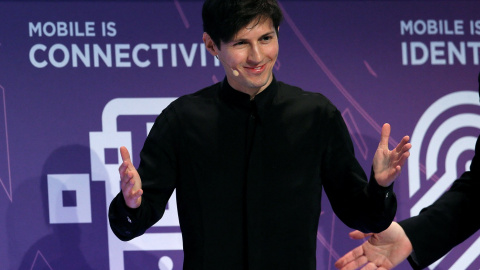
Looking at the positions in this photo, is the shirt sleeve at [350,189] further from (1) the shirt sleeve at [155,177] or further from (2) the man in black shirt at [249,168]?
(1) the shirt sleeve at [155,177]

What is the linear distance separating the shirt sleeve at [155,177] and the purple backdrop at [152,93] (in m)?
0.85

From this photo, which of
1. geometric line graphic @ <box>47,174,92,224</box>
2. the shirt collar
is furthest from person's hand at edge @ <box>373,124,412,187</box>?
geometric line graphic @ <box>47,174,92,224</box>

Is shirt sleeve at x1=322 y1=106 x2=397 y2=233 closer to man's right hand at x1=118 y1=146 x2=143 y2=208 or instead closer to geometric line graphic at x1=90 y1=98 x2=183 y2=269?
man's right hand at x1=118 y1=146 x2=143 y2=208

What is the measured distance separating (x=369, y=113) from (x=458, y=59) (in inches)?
17.7

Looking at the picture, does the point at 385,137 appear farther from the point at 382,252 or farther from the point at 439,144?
the point at 439,144

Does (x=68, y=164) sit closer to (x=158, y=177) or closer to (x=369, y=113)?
(x=158, y=177)

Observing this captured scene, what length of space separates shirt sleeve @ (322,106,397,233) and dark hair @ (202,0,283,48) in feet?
1.14

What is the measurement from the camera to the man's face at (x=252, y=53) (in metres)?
2.00

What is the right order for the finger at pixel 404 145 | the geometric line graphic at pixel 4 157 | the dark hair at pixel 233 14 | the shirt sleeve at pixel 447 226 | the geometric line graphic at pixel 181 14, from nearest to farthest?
the finger at pixel 404 145 → the dark hair at pixel 233 14 → the shirt sleeve at pixel 447 226 → the geometric line graphic at pixel 4 157 → the geometric line graphic at pixel 181 14

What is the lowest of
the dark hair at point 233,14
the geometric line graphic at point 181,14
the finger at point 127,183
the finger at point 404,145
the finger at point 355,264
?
the finger at point 355,264

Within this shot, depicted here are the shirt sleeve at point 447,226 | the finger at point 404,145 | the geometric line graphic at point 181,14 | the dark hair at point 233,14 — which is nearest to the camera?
the finger at point 404,145

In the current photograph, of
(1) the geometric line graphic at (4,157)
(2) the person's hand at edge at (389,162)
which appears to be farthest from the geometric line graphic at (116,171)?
(2) the person's hand at edge at (389,162)

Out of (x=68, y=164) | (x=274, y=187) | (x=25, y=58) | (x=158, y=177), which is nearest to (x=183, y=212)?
(x=158, y=177)

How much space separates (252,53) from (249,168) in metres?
0.32
